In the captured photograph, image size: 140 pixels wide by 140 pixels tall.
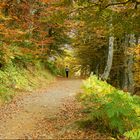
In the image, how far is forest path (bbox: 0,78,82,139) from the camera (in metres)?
10.4

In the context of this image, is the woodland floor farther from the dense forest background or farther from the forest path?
the dense forest background

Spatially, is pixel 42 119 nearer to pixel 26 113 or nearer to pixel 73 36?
pixel 26 113

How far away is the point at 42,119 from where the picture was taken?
11.9 metres

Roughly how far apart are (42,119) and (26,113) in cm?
127

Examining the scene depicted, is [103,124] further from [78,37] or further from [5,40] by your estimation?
[78,37]

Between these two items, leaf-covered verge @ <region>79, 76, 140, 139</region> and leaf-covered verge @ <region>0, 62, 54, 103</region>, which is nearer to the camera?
leaf-covered verge @ <region>79, 76, 140, 139</region>

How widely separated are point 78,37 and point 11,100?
64.4 ft

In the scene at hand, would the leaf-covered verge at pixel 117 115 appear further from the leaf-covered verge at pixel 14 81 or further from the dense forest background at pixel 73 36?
the leaf-covered verge at pixel 14 81

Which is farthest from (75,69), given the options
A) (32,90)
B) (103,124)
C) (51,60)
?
(103,124)

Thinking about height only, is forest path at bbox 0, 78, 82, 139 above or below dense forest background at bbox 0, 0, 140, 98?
below

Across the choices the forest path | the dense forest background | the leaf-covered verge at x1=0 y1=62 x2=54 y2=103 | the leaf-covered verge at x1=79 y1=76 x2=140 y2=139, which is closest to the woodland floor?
the forest path

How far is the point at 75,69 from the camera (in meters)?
51.9

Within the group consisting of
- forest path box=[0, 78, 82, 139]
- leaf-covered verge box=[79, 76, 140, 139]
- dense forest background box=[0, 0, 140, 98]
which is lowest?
forest path box=[0, 78, 82, 139]

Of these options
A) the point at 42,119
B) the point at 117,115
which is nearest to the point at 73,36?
Answer: the point at 42,119
